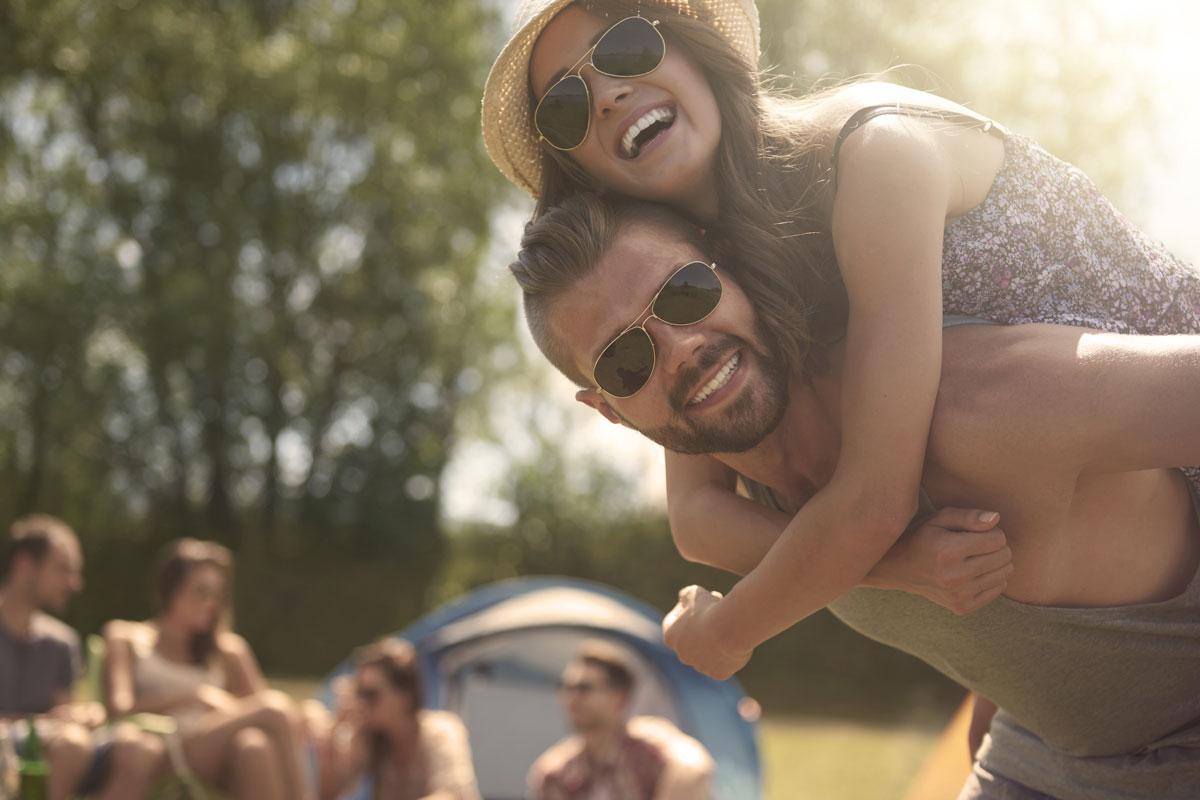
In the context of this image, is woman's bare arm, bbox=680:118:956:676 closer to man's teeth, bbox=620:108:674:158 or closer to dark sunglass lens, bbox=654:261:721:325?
dark sunglass lens, bbox=654:261:721:325

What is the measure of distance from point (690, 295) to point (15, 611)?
555cm

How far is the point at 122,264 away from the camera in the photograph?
61.3 feet

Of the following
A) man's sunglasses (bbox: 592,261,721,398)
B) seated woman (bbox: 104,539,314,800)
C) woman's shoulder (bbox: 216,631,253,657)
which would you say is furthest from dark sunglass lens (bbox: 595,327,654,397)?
woman's shoulder (bbox: 216,631,253,657)

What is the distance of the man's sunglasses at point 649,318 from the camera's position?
5.08 ft

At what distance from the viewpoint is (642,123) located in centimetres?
167

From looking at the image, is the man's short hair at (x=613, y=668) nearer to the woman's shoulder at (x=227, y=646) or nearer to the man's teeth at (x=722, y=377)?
the woman's shoulder at (x=227, y=646)

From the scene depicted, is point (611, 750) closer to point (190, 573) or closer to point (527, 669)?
point (190, 573)

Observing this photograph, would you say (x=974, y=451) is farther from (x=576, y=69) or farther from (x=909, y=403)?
(x=576, y=69)

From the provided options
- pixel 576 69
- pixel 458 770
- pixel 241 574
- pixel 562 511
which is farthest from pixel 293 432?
pixel 576 69

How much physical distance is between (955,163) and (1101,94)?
15651mm

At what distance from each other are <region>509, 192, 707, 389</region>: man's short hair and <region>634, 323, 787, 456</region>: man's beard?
0.52ft

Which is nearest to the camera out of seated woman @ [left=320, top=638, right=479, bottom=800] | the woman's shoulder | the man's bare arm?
the man's bare arm

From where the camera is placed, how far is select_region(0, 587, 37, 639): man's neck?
6.08m

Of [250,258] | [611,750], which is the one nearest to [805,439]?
[611,750]
